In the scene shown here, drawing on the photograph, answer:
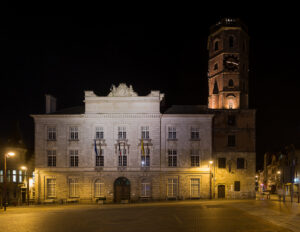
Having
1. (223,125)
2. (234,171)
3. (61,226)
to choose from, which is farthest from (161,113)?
(61,226)

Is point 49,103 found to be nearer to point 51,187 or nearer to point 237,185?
point 51,187

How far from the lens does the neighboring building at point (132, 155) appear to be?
171ft

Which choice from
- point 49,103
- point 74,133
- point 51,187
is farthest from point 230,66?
point 51,187

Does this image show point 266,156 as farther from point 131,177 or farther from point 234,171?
point 131,177

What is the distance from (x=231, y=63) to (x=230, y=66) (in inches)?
18.3

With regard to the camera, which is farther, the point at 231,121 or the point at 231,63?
the point at 231,63

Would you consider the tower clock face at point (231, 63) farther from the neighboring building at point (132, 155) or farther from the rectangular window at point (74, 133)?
the rectangular window at point (74, 133)

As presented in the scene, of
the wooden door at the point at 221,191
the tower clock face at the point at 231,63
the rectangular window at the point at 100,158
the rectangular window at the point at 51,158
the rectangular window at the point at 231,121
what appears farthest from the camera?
the tower clock face at the point at 231,63

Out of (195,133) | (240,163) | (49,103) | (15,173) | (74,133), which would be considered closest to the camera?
(74,133)

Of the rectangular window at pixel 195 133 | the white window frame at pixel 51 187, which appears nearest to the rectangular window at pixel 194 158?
the rectangular window at pixel 195 133

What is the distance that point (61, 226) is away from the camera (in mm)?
23766

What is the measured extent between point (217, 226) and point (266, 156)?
316 ft

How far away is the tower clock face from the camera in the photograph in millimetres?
56312

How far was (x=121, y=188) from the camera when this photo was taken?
2063 inches
